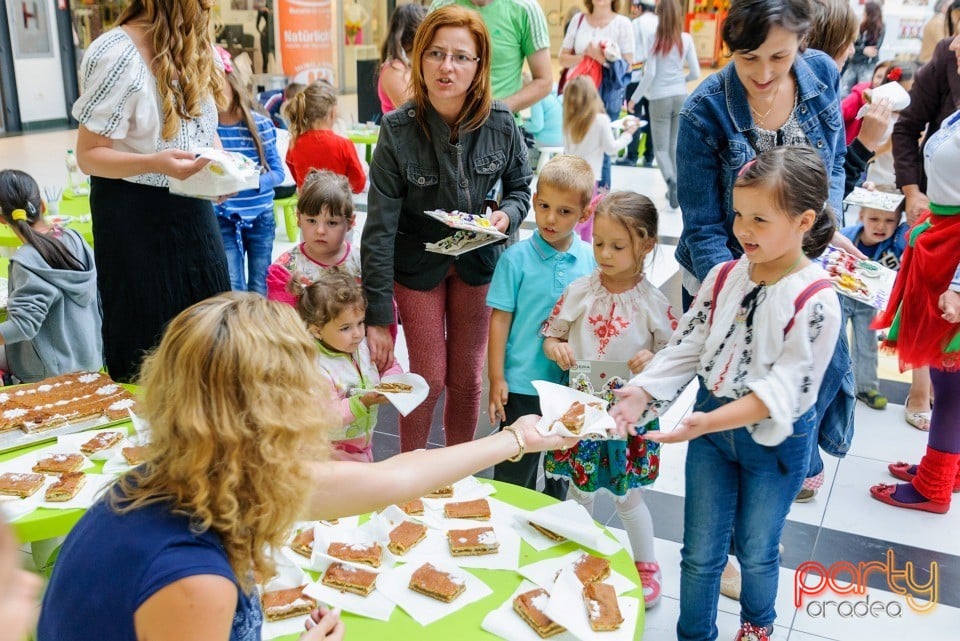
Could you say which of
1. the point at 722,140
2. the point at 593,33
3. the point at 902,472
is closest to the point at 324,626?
the point at 722,140

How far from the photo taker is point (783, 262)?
2062 mm

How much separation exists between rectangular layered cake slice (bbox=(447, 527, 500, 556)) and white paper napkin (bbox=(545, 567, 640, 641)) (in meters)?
0.19

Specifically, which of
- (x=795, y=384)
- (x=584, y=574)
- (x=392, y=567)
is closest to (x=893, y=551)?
(x=795, y=384)

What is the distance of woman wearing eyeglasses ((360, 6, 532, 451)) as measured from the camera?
8.96ft

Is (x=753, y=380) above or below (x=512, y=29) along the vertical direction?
below

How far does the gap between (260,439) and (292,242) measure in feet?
19.6

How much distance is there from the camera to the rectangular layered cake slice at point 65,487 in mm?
2121

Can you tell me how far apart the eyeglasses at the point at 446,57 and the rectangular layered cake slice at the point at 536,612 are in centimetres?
169

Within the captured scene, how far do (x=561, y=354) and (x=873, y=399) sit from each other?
2.59 m

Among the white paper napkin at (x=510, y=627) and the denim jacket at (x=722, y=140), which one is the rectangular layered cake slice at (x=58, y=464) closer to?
the white paper napkin at (x=510, y=627)

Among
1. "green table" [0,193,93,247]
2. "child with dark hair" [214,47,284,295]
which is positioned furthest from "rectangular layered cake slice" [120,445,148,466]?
"green table" [0,193,93,247]

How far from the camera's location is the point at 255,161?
14.3 ft

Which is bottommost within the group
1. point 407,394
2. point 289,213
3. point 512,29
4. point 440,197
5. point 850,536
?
point 850,536

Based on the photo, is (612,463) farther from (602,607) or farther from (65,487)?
(65,487)
